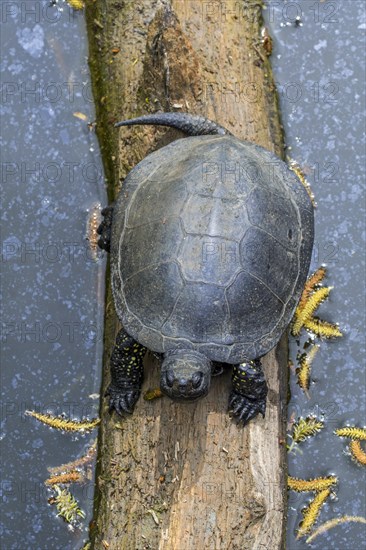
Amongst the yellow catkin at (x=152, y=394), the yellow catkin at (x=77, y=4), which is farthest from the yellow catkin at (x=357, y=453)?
the yellow catkin at (x=77, y=4)

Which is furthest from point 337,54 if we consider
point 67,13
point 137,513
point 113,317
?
point 137,513

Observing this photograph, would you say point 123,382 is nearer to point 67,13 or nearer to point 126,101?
point 126,101

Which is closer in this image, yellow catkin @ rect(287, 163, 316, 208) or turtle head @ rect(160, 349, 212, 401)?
turtle head @ rect(160, 349, 212, 401)

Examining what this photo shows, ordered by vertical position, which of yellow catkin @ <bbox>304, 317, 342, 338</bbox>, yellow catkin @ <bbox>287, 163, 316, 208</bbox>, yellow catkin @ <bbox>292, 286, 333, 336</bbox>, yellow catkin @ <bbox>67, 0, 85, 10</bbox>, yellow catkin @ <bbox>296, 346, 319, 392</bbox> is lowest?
yellow catkin @ <bbox>296, 346, 319, 392</bbox>

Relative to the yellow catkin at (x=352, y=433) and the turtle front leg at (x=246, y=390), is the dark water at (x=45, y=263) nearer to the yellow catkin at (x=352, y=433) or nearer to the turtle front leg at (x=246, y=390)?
the turtle front leg at (x=246, y=390)

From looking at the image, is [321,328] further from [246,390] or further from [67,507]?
[67,507]

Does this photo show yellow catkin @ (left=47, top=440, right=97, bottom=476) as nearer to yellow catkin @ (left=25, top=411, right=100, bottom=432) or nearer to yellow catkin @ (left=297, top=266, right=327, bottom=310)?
yellow catkin @ (left=25, top=411, right=100, bottom=432)

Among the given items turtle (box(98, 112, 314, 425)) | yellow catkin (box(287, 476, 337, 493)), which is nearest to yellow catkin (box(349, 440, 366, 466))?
yellow catkin (box(287, 476, 337, 493))

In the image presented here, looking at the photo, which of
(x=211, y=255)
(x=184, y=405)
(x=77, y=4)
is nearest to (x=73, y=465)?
(x=184, y=405)
